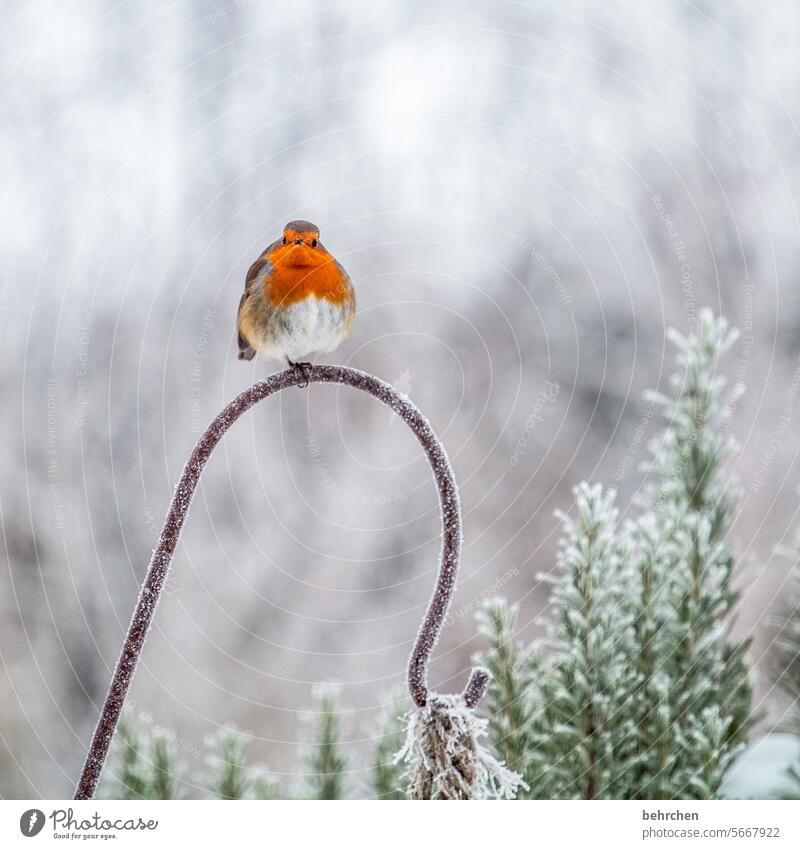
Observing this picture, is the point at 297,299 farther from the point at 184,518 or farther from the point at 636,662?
the point at 636,662

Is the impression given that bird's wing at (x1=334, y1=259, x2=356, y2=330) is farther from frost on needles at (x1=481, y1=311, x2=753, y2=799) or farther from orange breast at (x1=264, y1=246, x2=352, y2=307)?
frost on needles at (x1=481, y1=311, x2=753, y2=799)

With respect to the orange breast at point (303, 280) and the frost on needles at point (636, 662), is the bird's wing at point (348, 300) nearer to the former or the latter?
the orange breast at point (303, 280)

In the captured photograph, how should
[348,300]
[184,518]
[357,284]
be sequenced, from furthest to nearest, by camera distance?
[357,284] → [348,300] → [184,518]

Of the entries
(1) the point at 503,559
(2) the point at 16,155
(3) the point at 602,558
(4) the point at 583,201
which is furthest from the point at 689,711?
(2) the point at 16,155

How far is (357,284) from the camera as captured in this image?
628 millimetres

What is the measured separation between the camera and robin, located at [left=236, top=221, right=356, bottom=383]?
0.37 metres

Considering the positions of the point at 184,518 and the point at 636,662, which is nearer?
the point at 184,518

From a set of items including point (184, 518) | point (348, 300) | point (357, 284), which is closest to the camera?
point (184, 518)

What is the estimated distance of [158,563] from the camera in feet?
0.94

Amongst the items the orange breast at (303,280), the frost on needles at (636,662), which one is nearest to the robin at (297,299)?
the orange breast at (303,280)

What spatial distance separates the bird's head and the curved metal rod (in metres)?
0.07

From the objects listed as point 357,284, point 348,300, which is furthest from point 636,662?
point 357,284

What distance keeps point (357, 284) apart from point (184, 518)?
37 centimetres

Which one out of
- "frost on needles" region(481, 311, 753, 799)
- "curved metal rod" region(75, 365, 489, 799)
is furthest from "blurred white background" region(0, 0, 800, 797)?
"curved metal rod" region(75, 365, 489, 799)
